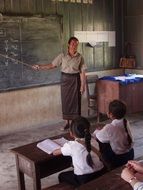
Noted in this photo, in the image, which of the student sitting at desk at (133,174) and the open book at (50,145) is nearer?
the student sitting at desk at (133,174)

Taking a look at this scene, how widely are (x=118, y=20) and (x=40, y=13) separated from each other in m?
1.89

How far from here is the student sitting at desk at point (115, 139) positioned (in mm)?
2689

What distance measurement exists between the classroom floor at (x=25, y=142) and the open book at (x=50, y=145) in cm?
59

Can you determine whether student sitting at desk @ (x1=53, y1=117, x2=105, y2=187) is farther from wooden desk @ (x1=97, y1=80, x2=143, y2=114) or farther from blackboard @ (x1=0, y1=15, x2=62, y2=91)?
wooden desk @ (x1=97, y1=80, x2=143, y2=114)

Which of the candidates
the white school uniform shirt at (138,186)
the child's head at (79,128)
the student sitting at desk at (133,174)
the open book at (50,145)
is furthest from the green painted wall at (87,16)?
the white school uniform shirt at (138,186)

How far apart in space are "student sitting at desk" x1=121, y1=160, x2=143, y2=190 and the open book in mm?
941

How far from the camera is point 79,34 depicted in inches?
234

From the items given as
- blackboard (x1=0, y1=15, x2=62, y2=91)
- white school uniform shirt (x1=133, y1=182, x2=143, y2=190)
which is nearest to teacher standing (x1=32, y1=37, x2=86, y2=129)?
blackboard (x1=0, y1=15, x2=62, y2=91)

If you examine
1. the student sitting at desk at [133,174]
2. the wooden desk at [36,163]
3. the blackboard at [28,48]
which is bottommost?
the wooden desk at [36,163]

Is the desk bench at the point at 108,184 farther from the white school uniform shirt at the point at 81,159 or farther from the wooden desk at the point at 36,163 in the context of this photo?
the wooden desk at the point at 36,163

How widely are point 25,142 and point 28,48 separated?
1564 millimetres

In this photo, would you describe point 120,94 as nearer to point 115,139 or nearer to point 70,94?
point 70,94

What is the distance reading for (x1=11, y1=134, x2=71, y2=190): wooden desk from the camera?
2.48 meters

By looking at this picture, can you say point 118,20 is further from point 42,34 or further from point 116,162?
point 116,162
